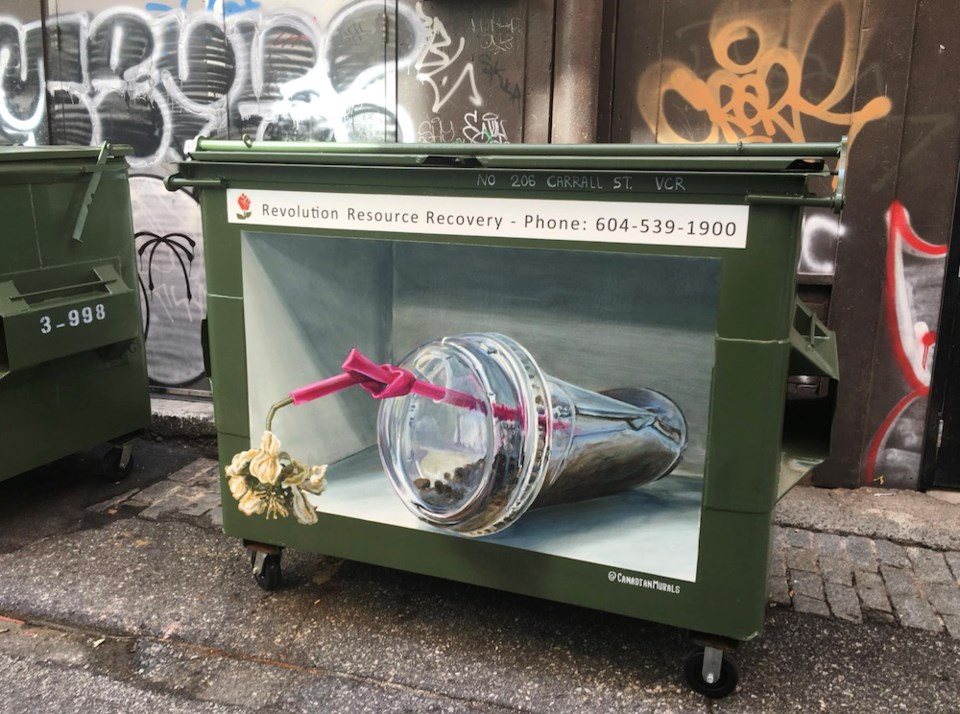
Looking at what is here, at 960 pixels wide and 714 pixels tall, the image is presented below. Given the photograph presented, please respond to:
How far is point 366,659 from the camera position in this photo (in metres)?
2.94

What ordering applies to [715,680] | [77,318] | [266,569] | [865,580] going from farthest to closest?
[77,318] → [865,580] → [266,569] → [715,680]

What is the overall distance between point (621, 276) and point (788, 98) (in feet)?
5.18

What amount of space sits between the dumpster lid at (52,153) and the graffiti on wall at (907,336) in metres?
3.74

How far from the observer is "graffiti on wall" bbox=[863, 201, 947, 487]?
13.4 feet

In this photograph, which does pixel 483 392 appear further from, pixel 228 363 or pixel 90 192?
pixel 90 192

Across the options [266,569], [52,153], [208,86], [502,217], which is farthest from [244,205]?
[208,86]

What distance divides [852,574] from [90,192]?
12.6ft

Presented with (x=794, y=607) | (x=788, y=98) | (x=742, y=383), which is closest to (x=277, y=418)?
(x=742, y=383)

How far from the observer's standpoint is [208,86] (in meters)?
5.11

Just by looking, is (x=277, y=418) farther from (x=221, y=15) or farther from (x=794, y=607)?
(x=221, y=15)

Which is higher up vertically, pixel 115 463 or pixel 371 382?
pixel 371 382

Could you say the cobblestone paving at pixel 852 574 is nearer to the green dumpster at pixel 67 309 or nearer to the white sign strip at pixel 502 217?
the green dumpster at pixel 67 309

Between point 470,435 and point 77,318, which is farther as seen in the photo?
point 77,318
